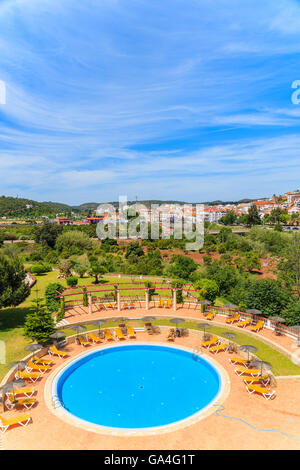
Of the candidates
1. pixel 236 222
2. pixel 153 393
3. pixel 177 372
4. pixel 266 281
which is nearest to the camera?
pixel 153 393

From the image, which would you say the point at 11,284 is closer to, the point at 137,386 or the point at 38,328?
the point at 38,328

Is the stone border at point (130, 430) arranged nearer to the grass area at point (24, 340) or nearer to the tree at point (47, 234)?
the grass area at point (24, 340)

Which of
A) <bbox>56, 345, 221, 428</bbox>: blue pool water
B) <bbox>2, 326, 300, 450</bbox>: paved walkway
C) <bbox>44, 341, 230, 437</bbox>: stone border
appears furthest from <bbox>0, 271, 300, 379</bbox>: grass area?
<bbox>56, 345, 221, 428</bbox>: blue pool water

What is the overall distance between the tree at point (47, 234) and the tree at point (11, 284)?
105 feet

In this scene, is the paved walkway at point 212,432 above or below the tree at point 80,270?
below

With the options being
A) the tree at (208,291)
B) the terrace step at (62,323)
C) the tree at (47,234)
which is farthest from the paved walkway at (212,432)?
the tree at (47,234)

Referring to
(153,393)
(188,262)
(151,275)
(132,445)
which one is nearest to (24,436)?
(132,445)

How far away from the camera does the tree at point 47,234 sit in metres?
48.6

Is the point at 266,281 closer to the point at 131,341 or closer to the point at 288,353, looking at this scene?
the point at 288,353

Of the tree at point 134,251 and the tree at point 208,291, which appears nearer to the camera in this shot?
the tree at point 208,291

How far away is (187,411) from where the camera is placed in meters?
10.1

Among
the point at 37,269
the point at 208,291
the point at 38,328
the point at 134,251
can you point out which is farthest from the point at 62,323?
A: the point at 134,251

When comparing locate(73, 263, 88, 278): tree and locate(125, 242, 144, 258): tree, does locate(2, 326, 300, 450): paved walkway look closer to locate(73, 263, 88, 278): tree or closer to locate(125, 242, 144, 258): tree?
locate(73, 263, 88, 278): tree
